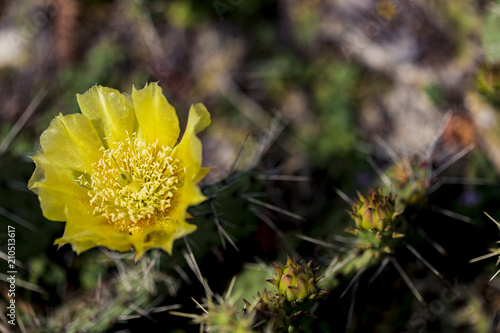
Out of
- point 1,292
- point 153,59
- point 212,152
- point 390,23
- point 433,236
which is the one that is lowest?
point 1,292

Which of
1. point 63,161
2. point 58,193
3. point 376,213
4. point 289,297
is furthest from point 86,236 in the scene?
point 376,213

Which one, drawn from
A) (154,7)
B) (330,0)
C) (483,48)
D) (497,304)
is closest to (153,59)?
(154,7)

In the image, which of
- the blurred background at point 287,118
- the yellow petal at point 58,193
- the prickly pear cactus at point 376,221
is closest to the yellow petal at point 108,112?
the yellow petal at point 58,193

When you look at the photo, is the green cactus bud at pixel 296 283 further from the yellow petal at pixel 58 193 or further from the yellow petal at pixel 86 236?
the yellow petal at pixel 58 193

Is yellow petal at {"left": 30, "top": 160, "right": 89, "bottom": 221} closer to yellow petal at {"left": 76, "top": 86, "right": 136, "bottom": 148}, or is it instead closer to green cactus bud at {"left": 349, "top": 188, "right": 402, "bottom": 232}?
yellow petal at {"left": 76, "top": 86, "right": 136, "bottom": 148}

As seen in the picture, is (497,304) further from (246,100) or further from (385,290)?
(246,100)

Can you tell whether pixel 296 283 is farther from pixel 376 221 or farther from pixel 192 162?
pixel 192 162
